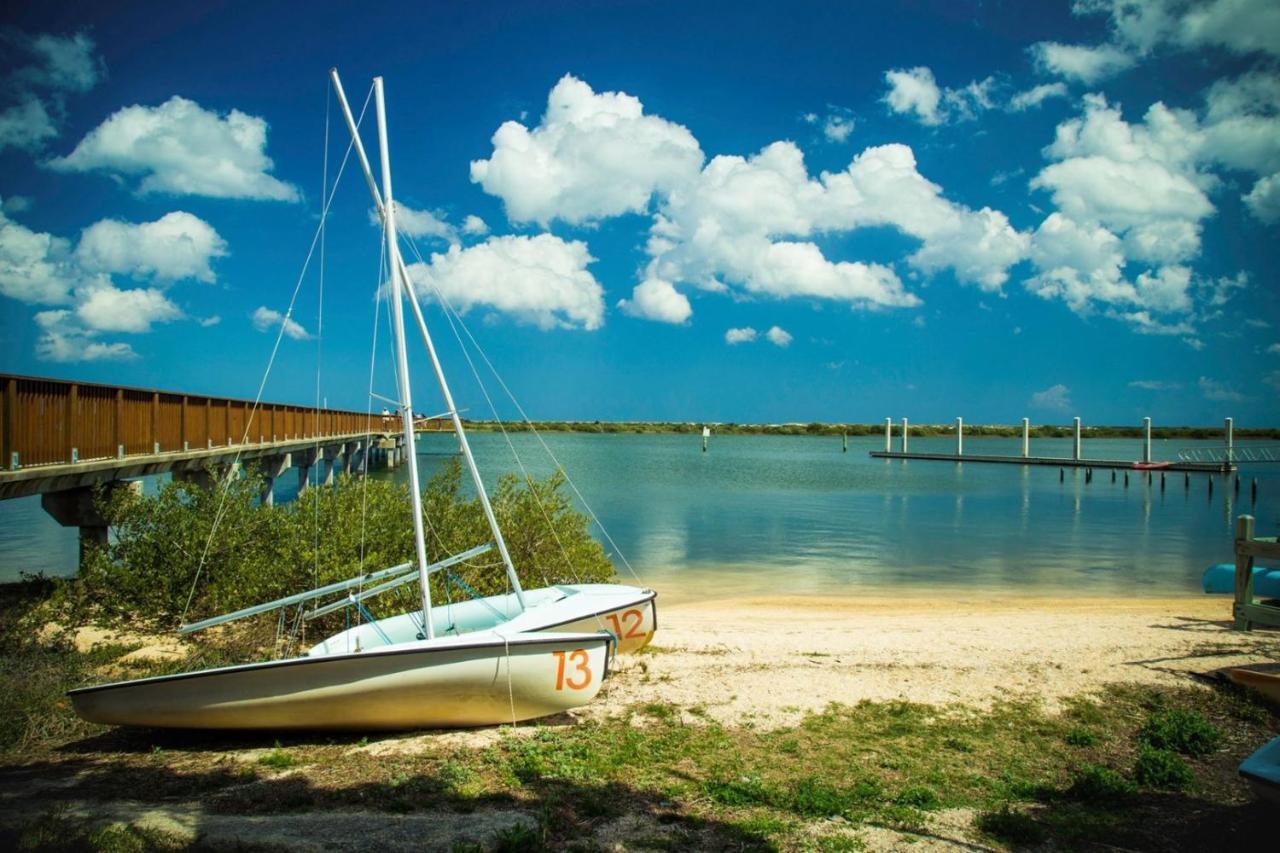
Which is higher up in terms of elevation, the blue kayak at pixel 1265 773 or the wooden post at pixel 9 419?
the wooden post at pixel 9 419

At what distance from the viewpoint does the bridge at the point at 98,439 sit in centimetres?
1270

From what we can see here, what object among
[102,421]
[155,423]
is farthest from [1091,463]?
[102,421]

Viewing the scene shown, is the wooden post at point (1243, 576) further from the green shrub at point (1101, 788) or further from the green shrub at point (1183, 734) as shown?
the green shrub at point (1101, 788)

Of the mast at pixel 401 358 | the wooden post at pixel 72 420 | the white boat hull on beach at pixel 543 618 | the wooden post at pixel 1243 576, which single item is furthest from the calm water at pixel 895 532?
the mast at pixel 401 358

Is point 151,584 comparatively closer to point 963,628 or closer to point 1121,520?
point 963,628

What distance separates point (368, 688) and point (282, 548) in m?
5.57

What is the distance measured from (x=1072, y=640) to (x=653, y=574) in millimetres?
12864

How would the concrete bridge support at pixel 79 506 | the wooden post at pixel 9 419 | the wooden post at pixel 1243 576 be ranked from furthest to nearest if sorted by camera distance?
the concrete bridge support at pixel 79 506 < the wooden post at pixel 9 419 < the wooden post at pixel 1243 576

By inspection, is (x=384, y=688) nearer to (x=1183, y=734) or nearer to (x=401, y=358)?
(x=401, y=358)

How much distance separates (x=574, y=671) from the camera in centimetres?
838

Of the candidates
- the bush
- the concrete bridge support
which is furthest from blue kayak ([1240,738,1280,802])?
the concrete bridge support

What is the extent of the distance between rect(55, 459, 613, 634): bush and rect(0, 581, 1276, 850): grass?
3.15 meters

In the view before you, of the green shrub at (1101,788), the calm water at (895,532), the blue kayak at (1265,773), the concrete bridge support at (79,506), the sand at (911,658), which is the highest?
the concrete bridge support at (79,506)

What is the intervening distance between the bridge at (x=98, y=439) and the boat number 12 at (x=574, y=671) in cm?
369
